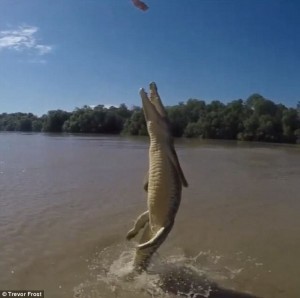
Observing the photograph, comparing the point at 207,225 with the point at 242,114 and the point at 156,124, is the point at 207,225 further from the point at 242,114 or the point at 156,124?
the point at 242,114

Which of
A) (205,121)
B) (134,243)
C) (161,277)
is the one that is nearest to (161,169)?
(161,277)

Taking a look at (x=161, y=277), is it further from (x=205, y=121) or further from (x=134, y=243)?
(x=205, y=121)

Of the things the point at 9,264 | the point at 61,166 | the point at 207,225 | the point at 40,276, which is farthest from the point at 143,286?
the point at 61,166

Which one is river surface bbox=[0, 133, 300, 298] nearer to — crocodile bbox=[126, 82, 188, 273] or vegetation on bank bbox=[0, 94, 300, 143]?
crocodile bbox=[126, 82, 188, 273]

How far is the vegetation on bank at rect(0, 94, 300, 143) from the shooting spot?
6975cm

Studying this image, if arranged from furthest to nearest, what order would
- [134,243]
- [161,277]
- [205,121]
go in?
[205,121] < [134,243] < [161,277]

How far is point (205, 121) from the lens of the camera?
79.0m

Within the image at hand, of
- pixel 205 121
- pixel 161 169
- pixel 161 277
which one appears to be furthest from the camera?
pixel 205 121

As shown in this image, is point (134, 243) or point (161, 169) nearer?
point (161, 169)

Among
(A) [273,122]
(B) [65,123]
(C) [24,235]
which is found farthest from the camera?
(B) [65,123]

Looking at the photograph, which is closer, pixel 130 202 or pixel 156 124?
pixel 156 124

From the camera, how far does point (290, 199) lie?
12.0 m

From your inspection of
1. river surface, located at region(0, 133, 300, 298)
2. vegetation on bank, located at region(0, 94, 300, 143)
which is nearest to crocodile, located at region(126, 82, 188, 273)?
river surface, located at region(0, 133, 300, 298)

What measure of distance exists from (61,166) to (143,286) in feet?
47.4
